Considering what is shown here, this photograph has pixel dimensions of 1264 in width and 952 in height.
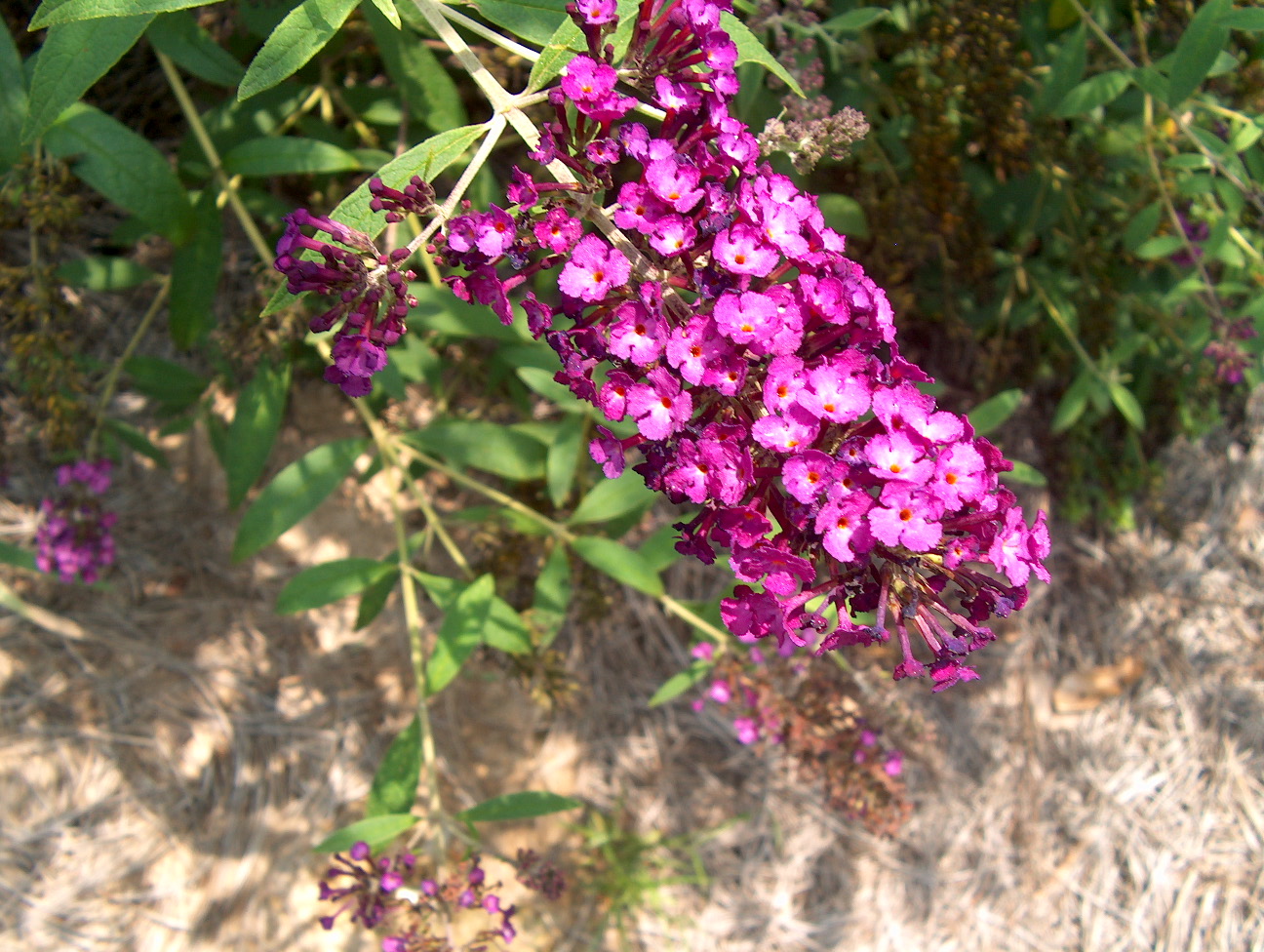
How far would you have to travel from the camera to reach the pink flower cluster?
1130 mm

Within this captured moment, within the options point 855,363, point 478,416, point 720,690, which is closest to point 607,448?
point 855,363

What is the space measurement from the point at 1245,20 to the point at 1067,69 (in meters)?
0.42

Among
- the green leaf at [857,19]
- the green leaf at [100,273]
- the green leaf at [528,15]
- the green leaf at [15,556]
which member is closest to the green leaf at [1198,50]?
the green leaf at [857,19]

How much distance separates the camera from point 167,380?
2.32 m

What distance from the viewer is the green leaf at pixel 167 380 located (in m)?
2.27

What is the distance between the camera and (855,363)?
46.1 inches

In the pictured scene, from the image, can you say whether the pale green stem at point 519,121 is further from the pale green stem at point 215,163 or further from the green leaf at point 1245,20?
the green leaf at point 1245,20

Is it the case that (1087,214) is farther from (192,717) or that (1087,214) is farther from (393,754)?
(192,717)

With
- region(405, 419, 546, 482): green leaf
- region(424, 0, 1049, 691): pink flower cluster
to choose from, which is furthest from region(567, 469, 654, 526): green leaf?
region(424, 0, 1049, 691): pink flower cluster

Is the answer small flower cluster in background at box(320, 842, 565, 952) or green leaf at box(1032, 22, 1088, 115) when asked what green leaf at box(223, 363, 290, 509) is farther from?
green leaf at box(1032, 22, 1088, 115)

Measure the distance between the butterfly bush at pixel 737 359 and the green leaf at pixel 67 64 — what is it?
2.16ft

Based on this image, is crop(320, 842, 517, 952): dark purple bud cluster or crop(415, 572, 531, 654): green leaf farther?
crop(415, 572, 531, 654): green leaf

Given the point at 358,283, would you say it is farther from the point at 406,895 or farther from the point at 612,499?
the point at 406,895

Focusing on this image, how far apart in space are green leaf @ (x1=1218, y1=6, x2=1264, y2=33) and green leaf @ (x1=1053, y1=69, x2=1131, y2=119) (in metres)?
0.32
